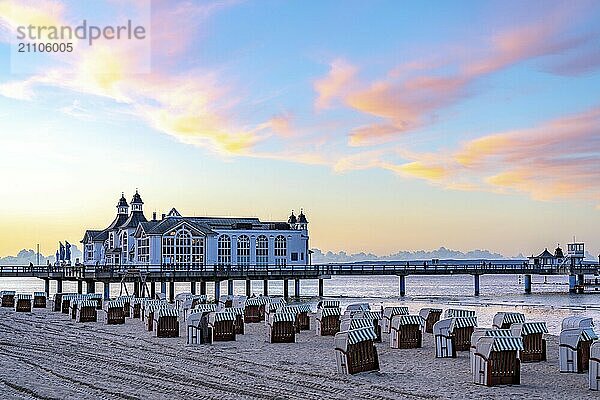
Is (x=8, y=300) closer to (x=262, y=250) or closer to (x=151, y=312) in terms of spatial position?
(x=151, y=312)

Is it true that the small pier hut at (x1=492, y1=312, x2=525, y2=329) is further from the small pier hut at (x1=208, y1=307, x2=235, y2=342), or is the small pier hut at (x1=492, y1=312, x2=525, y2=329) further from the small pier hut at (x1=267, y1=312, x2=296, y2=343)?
the small pier hut at (x1=208, y1=307, x2=235, y2=342)

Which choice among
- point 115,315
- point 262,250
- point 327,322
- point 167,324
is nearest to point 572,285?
point 262,250

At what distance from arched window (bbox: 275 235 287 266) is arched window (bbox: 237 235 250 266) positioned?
2523 mm

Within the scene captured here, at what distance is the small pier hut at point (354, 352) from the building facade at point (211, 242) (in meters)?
48.7

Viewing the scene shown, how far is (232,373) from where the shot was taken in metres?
16.6

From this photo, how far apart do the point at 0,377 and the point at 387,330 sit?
12402 millimetres

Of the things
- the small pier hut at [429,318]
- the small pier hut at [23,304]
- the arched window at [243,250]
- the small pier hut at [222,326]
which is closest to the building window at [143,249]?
the arched window at [243,250]

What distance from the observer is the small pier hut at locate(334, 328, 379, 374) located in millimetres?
16359

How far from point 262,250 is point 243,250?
1.73 m

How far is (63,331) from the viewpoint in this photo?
26.7 metres

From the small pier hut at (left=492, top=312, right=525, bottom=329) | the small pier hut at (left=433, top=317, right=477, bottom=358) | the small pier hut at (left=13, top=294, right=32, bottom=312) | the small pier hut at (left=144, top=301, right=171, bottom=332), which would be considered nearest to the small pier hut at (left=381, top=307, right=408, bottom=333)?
the small pier hut at (left=492, top=312, right=525, bottom=329)

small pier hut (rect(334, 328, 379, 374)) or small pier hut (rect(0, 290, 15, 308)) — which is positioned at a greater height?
small pier hut (rect(334, 328, 379, 374))

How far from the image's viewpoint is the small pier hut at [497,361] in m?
15.3

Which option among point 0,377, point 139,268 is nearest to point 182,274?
point 139,268
